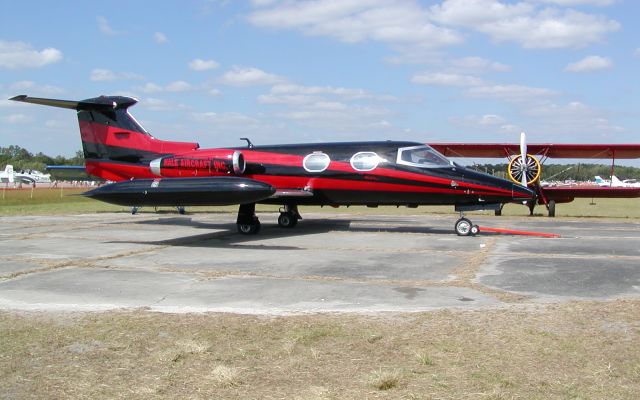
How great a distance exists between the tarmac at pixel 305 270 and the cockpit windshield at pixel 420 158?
209 centimetres

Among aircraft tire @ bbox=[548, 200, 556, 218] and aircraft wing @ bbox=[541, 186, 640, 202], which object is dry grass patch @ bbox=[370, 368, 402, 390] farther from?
aircraft wing @ bbox=[541, 186, 640, 202]

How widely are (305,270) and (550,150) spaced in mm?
23590

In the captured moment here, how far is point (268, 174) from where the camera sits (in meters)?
18.2

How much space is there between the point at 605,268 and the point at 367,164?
7764 millimetres

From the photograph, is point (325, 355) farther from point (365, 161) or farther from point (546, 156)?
point (546, 156)

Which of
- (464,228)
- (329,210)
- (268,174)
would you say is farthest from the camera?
(329,210)

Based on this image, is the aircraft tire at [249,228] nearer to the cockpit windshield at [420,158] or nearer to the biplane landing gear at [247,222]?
the biplane landing gear at [247,222]

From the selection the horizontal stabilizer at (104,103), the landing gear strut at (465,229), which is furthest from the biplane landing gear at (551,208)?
the horizontal stabilizer at (104,103)

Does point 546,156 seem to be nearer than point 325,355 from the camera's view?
No

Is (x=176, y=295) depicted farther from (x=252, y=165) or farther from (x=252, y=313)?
(x=252, y=165)

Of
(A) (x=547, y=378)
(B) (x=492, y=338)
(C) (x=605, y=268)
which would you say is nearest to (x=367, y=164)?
(C) (x=605, y=268)

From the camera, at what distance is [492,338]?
5.85 metres

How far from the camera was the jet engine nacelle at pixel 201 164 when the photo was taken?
1789 cm

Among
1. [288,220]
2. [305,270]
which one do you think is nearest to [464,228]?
[288,220]
